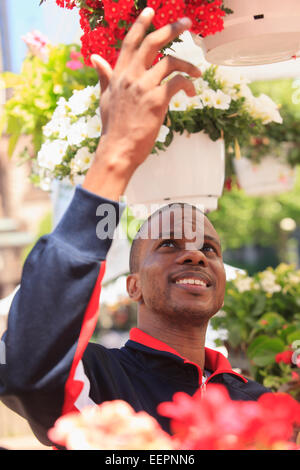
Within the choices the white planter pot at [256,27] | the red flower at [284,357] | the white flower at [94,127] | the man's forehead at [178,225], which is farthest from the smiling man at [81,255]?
the red flower at [284,357]

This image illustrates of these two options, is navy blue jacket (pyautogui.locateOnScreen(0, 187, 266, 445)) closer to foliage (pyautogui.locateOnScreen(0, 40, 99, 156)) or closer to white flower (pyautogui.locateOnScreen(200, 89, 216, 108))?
white flower (pyautogui.locateOnScreen(200, 89, 216, 108))

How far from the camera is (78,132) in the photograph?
6.91ft

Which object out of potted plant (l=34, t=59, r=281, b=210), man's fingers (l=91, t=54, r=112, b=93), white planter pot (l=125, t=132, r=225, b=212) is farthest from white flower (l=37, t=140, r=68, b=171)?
man's fingers (l=91, t=54, r=112, b=93)

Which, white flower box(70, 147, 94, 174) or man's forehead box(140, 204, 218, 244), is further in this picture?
white flower box(70, 147, 94, 174)

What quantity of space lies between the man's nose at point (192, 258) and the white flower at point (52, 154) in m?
0.61

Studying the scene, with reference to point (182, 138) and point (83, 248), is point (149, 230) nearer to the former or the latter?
point (182, 138)

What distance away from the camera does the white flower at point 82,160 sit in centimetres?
210

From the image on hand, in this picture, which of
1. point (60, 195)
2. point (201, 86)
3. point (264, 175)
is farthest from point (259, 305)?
point (264, 175)

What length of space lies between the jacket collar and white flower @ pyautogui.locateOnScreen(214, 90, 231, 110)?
83 centimetres

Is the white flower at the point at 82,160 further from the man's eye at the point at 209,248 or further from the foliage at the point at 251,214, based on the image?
the foliage at the point at 251,214

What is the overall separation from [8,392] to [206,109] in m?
1.35

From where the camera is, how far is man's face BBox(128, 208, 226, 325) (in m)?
1.80

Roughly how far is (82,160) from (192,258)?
0.55 metres
